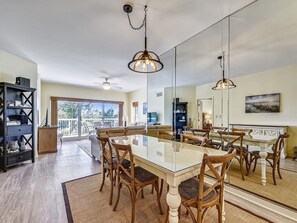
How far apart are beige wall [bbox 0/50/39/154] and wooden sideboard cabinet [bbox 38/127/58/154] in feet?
4.78

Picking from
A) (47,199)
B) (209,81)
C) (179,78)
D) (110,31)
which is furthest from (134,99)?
(47,199)

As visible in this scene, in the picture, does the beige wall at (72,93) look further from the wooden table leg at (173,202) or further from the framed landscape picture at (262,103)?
the wooden table leg at (173,202)

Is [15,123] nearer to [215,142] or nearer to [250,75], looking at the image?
[215,142]

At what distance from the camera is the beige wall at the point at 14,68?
3.35m

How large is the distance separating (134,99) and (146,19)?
248 inches

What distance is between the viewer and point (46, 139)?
4.68m

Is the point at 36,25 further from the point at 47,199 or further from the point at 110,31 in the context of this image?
the point at 47,199

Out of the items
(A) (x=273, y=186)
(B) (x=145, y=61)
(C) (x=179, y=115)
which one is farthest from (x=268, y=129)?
(B) (x=145, y=61)

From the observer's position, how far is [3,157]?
121 inches

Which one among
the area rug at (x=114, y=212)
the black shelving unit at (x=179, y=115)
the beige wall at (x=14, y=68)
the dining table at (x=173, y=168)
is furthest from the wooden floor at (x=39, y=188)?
the black shelving unit at (x=179, y=115)

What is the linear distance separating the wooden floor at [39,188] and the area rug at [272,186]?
2550 millimetres

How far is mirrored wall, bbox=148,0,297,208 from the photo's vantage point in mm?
2281

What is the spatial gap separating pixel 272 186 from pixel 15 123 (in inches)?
201

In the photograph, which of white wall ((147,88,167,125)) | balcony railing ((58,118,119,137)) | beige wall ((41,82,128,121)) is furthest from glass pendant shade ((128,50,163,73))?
beige wall ((41,82,128,121))
